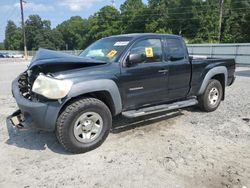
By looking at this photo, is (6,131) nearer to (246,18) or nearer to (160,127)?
(160,127)

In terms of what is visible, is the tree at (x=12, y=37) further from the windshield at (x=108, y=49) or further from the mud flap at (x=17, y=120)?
the mud flap at (x=17, y=120)

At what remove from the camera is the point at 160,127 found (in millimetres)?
5410

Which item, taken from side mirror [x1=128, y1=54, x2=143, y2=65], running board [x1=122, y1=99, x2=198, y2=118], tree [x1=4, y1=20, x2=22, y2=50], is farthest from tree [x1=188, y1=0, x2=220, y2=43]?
tree [x1=4, y1=20, x2=22, y2=50]

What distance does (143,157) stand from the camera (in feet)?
13.6

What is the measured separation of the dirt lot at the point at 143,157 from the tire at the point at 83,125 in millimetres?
168

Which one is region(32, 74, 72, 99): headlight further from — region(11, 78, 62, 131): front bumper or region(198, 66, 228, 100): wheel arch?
region(198, 66, 228, 100): wheel arch

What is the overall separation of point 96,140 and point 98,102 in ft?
2.04

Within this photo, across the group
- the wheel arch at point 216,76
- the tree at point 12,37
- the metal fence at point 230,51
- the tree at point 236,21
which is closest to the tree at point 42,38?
the tree at point 12,37

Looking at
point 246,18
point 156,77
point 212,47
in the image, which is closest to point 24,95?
point 156,77

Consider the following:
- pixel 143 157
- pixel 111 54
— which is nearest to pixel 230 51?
pixel 111 54

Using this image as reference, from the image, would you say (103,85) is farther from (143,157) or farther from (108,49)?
(143,157)

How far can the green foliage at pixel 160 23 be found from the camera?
4997 cm

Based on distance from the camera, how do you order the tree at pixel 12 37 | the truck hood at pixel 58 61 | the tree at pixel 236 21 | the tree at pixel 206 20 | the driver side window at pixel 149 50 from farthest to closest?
the tree at pixel 12 37 < the tree at pixel 206 20 < the tree at pixel 236 21 < the driver side window at pixel 149 50 < the truck hood at pixel 58 61

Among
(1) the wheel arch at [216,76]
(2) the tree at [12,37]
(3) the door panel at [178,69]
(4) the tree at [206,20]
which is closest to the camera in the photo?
(3) the door panel at [178,69]
